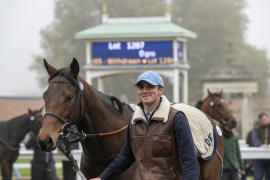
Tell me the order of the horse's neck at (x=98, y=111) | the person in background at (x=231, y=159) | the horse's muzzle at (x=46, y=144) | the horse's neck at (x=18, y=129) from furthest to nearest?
the horse's neck at (x=18, y=129) < the person in background at (x=231, y=159) < the horse's neck at (x=98, y=111) < the horse's muzzle at (x=46, y=144)

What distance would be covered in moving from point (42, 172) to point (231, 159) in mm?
4704

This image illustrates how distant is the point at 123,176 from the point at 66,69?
3.94ft

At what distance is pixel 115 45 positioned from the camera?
1662 centimetres

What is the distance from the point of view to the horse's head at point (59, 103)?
5.93 m

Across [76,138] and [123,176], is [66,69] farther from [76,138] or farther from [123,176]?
[123,176]

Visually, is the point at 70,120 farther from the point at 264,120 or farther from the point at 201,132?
the point at 264,120

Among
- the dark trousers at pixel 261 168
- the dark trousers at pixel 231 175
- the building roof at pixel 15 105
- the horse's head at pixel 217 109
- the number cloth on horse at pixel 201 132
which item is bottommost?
the building roof at pixel 15 105

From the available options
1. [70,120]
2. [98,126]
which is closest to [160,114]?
[70,120]

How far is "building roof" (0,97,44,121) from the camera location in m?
30.8

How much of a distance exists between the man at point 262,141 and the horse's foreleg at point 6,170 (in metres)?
4.61

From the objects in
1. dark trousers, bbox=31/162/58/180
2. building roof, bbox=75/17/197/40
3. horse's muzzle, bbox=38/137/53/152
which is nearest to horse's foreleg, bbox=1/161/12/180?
dark trousers, bbox=31/162/58/180

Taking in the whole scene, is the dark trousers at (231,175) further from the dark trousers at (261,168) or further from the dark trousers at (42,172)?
the dark trousers at (42,172)

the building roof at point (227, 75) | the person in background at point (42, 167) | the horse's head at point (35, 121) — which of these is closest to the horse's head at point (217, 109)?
the horse's head at point (35, 121)

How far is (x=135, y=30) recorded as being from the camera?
56.9ft
